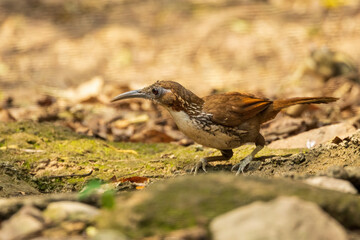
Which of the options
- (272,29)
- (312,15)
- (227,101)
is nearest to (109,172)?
(227,101)

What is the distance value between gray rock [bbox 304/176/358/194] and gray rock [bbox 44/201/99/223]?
1.09 meters

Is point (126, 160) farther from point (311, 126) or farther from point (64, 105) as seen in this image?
point (64, 105)

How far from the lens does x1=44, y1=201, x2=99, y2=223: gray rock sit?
7.53ft

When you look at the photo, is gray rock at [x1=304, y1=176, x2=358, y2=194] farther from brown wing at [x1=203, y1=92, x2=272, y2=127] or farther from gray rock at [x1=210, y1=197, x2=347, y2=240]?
brown wing at [x1=203, y1=92, x2=272, y2=127]

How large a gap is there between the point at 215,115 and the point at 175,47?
4.25 m

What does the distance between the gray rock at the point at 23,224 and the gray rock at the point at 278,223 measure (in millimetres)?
728

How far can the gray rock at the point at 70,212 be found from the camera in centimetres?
229

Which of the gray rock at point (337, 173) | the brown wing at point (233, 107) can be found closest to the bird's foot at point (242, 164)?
the brown wing at point (233, 107)

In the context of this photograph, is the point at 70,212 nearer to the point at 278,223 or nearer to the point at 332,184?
the point at 278,223

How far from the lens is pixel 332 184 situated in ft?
8.89

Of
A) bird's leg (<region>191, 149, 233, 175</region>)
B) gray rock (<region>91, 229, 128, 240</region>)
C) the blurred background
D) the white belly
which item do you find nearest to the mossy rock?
gray rock (<region>91, 229, 128, 240</region>)

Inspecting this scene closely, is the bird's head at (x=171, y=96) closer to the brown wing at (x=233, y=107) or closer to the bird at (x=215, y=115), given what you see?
the bird at (x=215, y=115)

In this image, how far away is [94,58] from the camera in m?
8.06

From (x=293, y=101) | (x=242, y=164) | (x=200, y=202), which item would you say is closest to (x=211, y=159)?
(x=242, y=164)
